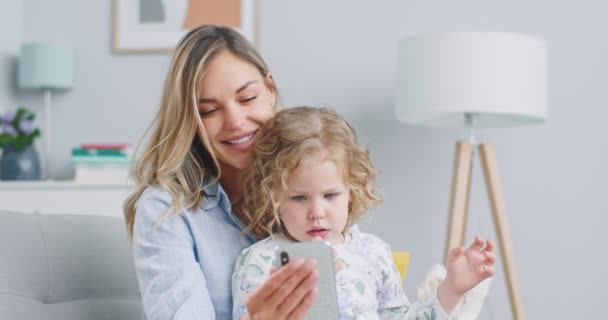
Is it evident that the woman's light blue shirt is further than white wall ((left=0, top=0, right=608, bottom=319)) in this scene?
No

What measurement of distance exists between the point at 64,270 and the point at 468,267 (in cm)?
74

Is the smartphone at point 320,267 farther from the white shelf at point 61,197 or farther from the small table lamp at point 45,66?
the small table lamp at point 45,66

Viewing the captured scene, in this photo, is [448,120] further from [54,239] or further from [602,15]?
[54,239]

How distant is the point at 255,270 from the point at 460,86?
180 centimetres

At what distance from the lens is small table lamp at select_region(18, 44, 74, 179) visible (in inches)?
148

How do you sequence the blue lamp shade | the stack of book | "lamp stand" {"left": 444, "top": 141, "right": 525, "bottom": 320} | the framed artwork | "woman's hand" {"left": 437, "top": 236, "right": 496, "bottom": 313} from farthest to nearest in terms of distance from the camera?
the framed artwork → the blue lamp shade → the stack of book → "lamp stand" {"left": 444, "top": 141, "right": 525, "bottom": 320} → "woman's hand" {"left": 437, "top": 236, "right": 496, "bottom": 313}

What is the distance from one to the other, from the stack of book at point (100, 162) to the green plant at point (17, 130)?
22 cm

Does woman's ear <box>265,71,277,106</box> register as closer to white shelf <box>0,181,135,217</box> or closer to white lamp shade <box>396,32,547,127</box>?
white lamp shade <box>396,32,547,127</box>

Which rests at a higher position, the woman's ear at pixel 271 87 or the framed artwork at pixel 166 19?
the framed artwork at pixel 166 19

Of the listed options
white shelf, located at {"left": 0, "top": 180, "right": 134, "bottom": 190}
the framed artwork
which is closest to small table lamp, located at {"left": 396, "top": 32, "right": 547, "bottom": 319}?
the framed artwork

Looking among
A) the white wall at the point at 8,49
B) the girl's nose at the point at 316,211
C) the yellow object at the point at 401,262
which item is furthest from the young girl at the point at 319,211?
the white wall at the point at 8,49

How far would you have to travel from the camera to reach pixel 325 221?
1.45 m

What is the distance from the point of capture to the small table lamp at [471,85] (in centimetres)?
302

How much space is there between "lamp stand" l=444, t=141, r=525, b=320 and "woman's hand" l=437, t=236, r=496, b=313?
5.98 feet
